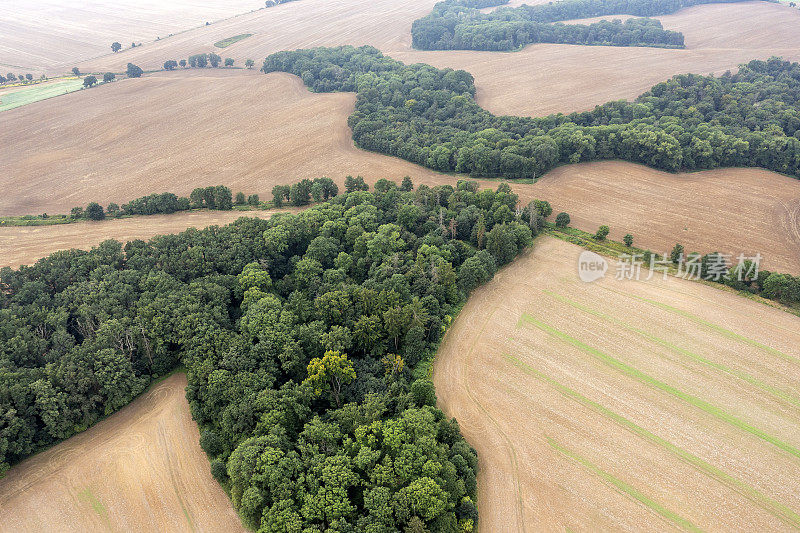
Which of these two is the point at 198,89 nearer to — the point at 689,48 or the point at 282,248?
the point at 282,248

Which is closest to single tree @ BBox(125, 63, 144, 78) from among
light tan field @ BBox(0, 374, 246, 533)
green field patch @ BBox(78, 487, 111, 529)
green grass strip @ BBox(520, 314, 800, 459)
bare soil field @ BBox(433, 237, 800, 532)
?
light tan field @ BBox(0, 374, 246, 533)

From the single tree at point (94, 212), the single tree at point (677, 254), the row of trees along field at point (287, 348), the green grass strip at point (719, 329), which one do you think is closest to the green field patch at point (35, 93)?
the single tree at point (94, 212)

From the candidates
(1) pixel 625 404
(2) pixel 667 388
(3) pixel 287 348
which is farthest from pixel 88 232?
(2) pixel 667 388

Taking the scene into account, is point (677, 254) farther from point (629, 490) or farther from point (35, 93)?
point (35, 93)

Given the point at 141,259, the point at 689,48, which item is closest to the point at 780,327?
the point at 141,259

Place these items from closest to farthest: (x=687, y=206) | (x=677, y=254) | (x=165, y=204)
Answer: (x=677, y=254)
(x=687, y=206)
(x=165, y=204)

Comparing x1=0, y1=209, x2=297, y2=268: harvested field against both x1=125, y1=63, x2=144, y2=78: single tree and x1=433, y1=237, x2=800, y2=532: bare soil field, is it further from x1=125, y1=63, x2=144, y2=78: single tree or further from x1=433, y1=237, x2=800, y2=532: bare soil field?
x1=125, y1=63, x2=144, y2=78: single tree
